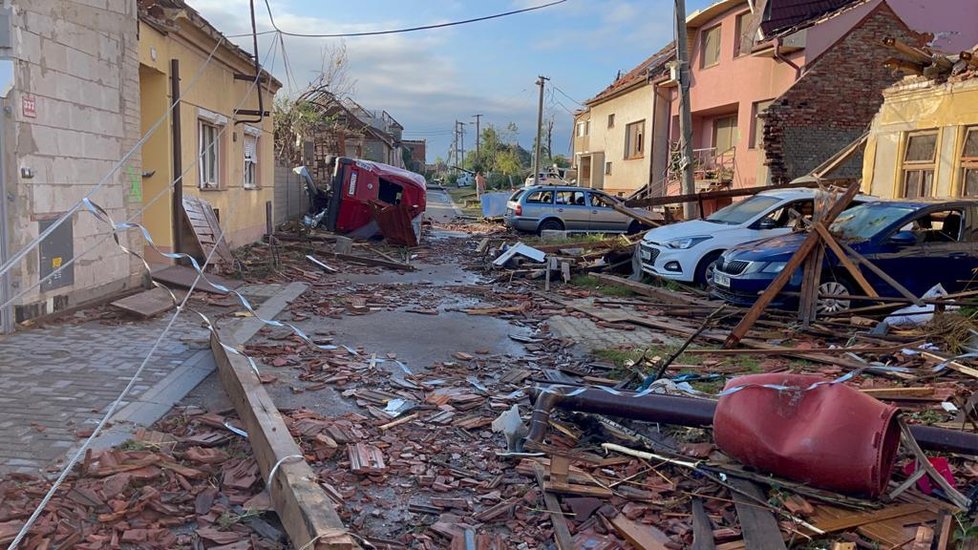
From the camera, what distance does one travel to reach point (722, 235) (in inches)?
458

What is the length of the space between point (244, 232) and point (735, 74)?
16.7 m

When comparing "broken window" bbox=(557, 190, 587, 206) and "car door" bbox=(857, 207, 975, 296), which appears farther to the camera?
"broken window" bbox=(557, 190, 587, 206)

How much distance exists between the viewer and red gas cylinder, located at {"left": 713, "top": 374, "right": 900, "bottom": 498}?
3.79 m

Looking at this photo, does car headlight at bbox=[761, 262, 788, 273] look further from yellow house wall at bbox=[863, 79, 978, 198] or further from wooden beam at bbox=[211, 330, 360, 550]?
wooden beam at bbox=[211, 330, 360, 550]

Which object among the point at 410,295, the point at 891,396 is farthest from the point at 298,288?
the point at 891,396

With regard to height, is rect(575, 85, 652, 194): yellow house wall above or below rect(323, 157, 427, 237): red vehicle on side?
above

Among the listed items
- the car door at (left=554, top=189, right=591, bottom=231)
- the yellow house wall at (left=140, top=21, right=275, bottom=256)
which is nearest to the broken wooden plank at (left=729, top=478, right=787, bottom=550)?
the yellow house wall at (left=140, top=21, right=275, bottom=256)

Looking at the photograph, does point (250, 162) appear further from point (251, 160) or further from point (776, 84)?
point (776, 84)

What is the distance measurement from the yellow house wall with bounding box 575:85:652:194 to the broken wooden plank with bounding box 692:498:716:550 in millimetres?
27303

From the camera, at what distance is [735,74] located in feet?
77.0

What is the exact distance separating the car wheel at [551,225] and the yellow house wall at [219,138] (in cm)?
825

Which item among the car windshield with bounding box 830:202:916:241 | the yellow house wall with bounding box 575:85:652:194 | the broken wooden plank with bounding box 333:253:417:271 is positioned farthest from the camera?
the yellow house wall with bounding box 575:85:652:194

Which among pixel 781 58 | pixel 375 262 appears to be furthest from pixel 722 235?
pixel 781 58

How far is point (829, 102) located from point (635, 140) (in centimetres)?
1334
